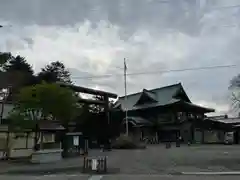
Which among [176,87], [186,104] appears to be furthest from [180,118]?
[176,87]

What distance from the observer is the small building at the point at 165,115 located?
176 feet

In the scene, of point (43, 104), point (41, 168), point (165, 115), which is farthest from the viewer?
point (165, 115)

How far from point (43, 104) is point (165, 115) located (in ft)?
105

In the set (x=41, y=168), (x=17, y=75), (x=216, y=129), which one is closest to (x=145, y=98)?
(x=216, y=129)

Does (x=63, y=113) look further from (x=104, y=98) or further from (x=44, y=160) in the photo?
(x=104, y=98)

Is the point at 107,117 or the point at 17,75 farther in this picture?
the point at 107,117

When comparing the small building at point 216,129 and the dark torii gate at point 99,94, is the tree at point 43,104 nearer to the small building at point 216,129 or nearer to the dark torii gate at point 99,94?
the dark torii gate at point 99,94

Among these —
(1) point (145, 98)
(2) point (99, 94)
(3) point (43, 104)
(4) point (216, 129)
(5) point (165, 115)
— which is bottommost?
(4) point (216, 129)

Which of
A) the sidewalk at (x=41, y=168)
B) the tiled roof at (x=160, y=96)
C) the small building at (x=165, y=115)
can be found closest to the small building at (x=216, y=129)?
the small building at (x=165, y=115)

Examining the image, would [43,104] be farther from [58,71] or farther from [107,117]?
[58,71]

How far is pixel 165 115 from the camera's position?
184 ft

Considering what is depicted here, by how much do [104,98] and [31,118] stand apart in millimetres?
29913

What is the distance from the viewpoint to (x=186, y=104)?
54.4 metres

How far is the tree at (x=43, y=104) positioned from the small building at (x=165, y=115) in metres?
25.8
